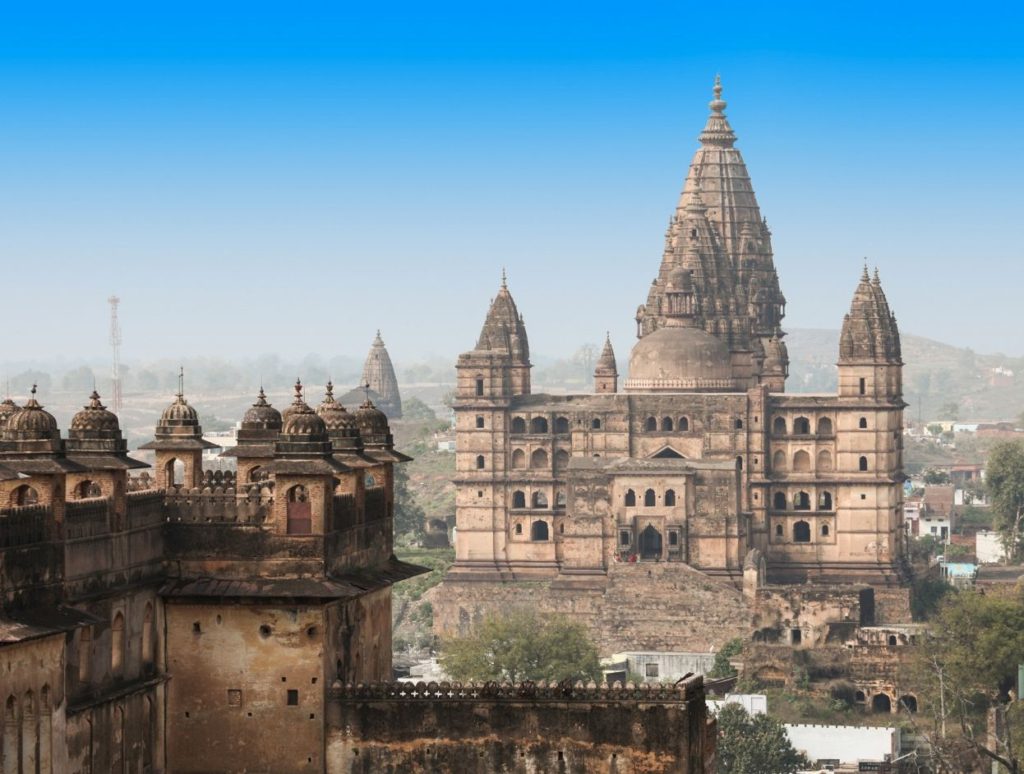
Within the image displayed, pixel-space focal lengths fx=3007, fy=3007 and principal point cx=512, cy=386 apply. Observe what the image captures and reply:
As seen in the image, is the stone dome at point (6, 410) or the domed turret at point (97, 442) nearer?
the domed turret at point (97, 442)

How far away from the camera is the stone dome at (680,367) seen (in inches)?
3979

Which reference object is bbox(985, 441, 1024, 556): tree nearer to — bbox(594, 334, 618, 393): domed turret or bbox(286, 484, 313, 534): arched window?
bbox(594, 334, 618, 393): domed turret

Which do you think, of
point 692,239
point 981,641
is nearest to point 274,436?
point 981,641

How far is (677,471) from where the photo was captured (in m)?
96.6

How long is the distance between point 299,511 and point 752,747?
1337 inches

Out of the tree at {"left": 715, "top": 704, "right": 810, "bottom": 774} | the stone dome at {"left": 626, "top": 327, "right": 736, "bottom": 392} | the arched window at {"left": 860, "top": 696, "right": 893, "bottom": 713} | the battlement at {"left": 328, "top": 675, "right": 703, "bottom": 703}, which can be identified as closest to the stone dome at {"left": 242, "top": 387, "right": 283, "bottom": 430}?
the battlement at {"left": 328, "top": 675, "right": 703, "bottom": 703}

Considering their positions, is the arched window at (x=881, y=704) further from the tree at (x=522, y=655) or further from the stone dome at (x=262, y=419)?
the stone dome at (x=262, y=419)

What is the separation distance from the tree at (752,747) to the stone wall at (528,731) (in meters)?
31.8

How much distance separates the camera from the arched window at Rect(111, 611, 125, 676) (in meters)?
42.5

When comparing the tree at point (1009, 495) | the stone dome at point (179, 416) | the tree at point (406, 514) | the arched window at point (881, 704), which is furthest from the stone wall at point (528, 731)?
the tree at point (1009, 495)

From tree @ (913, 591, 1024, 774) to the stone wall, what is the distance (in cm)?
3321

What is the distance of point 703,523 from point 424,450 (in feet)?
182

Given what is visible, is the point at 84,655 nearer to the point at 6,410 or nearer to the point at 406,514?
the point at 6,410

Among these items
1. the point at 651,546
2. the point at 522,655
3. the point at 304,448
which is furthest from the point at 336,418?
the point at 651,546
